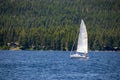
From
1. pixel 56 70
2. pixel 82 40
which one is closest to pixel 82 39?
pixel 82 40

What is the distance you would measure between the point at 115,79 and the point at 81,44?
225ft

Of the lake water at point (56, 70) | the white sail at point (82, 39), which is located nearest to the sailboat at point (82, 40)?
the white sail at point (82, 39)

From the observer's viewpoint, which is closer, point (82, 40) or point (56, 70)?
point (56, 70)

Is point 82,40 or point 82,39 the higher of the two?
point 82,39

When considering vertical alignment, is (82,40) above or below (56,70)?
above

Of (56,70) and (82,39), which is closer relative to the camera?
(56,70)

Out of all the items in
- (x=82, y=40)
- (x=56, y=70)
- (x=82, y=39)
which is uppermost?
(x=82, y=39)

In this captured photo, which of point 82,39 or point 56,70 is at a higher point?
point 82,39

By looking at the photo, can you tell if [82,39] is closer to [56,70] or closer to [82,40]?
[82,40]

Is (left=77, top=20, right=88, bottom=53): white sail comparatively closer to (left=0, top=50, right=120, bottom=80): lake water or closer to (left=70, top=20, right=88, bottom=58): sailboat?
(left=70, top=20, right=88, bottom=58): sailboat

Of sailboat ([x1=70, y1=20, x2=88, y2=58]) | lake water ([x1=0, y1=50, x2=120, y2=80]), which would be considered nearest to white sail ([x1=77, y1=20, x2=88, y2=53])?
sailboat ([x1=70, y1=20, x2=88, y2=58])

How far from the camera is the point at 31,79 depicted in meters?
72.2

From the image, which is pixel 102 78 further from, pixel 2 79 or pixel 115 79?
pixel 2 79

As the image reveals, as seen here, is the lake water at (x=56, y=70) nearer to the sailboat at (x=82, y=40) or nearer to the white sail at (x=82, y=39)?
the sailboat at (x=82, y=40)
